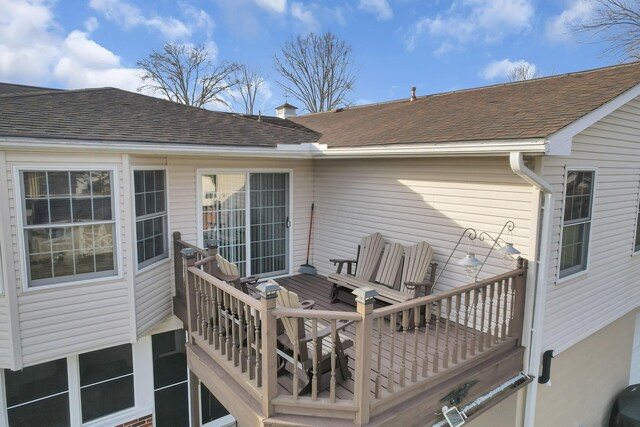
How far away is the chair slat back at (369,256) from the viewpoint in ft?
19.7

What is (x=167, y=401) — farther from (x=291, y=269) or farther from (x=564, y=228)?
(x=564, y=228)

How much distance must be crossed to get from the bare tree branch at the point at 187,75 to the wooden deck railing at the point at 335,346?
20.8m

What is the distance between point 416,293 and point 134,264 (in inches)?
140

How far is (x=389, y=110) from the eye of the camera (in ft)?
27.1

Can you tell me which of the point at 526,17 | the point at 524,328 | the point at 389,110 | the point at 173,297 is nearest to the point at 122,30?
the point at 389,110

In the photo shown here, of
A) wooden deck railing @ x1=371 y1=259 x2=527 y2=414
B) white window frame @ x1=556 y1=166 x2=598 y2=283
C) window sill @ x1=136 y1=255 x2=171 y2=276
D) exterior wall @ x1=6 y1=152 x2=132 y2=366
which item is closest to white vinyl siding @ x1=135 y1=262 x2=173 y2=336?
window sill @ x1=136 y1=255 x2=171 y2=276

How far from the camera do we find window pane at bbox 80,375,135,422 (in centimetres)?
535

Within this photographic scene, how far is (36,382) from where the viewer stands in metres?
5.05

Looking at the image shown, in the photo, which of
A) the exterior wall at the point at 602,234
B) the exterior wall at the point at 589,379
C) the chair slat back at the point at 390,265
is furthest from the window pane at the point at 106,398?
the exterior wall at the point at 589,379

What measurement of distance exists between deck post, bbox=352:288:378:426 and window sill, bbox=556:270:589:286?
2977 millimetres

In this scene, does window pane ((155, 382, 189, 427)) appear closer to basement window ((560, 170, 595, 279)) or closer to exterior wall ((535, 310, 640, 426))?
exterior wall ((535, 310, 640, 426))

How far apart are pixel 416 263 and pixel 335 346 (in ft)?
7.70

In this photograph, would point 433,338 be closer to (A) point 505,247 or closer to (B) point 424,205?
(A) point 505,247

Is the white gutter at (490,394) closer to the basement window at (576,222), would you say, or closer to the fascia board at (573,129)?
the basement window at (576,222)
